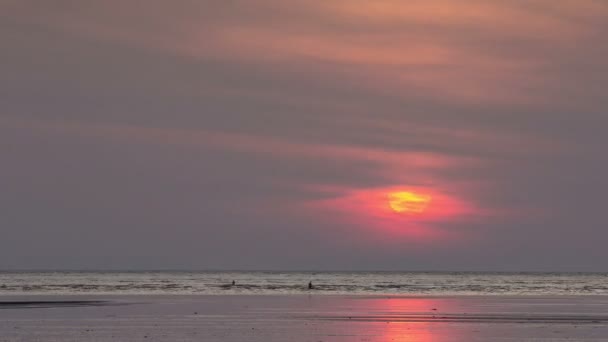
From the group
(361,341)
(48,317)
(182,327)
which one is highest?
(48,317)

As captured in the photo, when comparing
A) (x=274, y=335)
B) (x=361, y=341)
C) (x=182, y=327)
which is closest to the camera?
(x=361, y=341)

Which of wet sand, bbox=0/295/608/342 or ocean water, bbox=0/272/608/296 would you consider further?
ocean water, bbox=0/272/608/296

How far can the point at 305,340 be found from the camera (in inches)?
1281

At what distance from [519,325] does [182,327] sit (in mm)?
15933

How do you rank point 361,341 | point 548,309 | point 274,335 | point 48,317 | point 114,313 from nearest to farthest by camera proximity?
point 361,341, point 274,335, point 48,317, point 114,313, point 548,309

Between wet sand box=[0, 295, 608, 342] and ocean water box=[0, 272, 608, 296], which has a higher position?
ocean water box=[0, 272, 608, 296]

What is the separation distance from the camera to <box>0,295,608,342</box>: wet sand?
34406mm

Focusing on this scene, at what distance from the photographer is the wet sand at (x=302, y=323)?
3441 centimetres

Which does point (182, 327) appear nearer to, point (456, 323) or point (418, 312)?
point (456, 323)

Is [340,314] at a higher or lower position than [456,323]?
higher

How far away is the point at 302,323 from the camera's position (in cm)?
4178

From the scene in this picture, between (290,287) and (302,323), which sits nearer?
(302,323)

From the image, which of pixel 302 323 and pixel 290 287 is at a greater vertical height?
pixel 290 287

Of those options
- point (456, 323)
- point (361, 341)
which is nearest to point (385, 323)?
point (456, 323)
